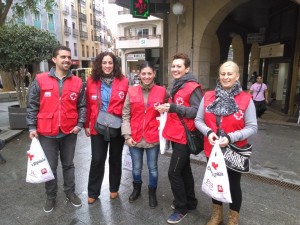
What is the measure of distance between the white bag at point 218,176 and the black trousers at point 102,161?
1.26 metres

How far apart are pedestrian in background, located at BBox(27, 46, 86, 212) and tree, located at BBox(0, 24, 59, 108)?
3.93m

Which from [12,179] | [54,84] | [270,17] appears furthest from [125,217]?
[270,17]

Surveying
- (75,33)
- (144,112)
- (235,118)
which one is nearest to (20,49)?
(144,112)

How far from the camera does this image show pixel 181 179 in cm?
287

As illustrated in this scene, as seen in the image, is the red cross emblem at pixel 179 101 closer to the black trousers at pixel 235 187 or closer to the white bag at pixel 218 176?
the white bag at pixel 218 176

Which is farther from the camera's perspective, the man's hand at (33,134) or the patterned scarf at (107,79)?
the patterned scarf at (107,79)

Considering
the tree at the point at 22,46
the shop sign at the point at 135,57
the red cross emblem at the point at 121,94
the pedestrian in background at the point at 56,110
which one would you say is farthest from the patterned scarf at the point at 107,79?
the shop sign at the point at 135,57

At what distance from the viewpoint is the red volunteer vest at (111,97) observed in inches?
121

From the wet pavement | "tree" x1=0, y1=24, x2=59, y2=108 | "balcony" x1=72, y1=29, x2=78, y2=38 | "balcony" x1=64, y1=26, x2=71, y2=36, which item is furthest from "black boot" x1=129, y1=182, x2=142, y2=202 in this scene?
"balcony" x1=72, y1=29, x2=78, y2=38

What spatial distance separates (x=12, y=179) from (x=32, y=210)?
1.14 meters

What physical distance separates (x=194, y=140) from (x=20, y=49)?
5.49m

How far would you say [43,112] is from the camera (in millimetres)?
2988

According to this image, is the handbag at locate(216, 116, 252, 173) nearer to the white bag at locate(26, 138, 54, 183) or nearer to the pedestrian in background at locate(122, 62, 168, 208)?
the pedestrian in background at locate(122, 62, 168, 208)

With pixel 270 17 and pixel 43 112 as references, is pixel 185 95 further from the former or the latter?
pixel 270 17
